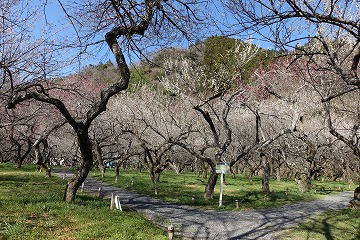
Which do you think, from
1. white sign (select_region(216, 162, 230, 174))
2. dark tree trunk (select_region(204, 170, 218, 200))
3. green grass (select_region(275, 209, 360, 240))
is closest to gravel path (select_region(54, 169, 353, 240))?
green grass (select_region(275, 209, 360, 240))

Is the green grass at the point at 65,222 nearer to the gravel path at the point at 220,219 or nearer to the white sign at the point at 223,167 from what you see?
the gravel path at the point at 220,219

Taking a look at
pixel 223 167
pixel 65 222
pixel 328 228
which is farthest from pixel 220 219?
pixel 65 222

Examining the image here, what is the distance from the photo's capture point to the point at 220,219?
11.7m

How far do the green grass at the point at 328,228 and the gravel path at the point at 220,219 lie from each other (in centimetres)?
44

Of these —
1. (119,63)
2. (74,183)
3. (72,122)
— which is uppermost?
(119,63)

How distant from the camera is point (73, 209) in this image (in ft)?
31.7

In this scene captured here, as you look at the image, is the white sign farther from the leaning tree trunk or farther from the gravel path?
the leaning tree trunk

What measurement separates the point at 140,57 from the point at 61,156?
181ft

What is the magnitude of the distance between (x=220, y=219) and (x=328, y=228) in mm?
3602

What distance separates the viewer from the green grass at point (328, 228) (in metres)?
9.90

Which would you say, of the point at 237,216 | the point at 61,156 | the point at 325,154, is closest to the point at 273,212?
the point at 237,216

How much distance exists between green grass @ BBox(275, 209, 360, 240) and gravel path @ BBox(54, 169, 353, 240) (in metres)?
0.44

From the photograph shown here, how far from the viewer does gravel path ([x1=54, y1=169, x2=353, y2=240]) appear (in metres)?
9.66

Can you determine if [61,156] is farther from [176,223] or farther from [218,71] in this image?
[176,223]
